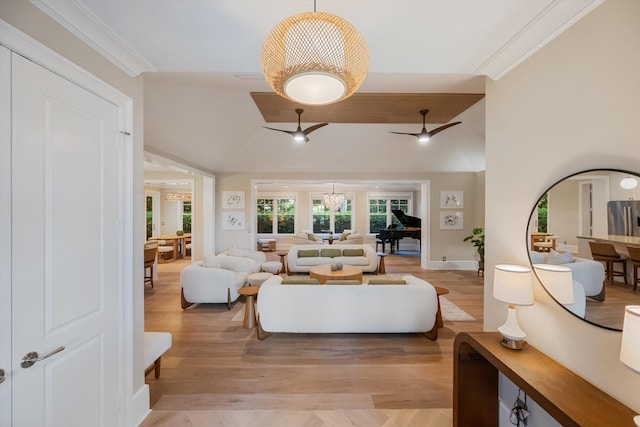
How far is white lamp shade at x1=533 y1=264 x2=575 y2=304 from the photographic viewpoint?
1.42m

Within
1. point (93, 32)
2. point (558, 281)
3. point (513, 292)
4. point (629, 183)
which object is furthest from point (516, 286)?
point (93, 32)

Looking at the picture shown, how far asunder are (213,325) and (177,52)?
3404mm

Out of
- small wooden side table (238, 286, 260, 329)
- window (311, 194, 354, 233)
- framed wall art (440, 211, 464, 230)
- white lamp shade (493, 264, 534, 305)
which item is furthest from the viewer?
window (311, 194, 354, 233)

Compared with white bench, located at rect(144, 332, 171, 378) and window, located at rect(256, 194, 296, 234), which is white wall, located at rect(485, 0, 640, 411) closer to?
white bench, located at rect(144, 332, 171, 378)

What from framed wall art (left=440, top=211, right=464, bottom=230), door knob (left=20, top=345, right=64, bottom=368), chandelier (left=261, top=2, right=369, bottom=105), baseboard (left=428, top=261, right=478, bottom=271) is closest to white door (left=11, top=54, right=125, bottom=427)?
door knob (left=20, top=345, right=64, bottom=368)

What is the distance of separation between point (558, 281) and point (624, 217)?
1.52 feet

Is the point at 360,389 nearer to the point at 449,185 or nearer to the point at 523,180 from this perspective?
the point at 523,180

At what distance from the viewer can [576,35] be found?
55.1 inches

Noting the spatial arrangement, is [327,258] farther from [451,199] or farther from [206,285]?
[451,199]

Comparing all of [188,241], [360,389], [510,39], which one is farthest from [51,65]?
[188,241]

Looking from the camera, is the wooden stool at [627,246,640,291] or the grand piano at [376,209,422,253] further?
the grand piano at [376,209,422,253]

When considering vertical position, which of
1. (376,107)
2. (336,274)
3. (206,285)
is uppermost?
(376,107)

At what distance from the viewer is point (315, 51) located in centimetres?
103

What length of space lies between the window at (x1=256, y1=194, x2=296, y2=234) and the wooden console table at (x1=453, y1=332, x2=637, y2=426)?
961cm
